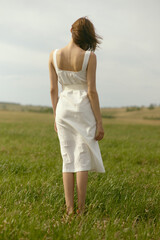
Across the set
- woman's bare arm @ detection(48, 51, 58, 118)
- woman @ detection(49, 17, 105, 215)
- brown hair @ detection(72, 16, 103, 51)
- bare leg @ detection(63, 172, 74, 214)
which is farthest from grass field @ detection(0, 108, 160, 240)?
brown hair @ detection(72, 16, 103, 51)

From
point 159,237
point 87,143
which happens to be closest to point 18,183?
point 87,143

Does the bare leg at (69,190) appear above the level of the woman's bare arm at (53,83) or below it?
below

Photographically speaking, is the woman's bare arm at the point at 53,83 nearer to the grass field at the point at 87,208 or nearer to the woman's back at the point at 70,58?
the woman's back at the point at 70,58

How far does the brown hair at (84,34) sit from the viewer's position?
3783mm

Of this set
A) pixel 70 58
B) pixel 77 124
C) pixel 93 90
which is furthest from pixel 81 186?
pixel 70 58

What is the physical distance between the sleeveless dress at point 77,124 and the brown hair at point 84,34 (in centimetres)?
23

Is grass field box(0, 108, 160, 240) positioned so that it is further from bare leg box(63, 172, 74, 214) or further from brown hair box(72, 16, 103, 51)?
brown hair box(72, 16, 103, 51)

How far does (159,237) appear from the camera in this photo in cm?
330

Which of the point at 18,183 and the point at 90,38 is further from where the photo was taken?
the point at 18,183

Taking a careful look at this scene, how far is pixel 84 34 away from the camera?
12.5 ft

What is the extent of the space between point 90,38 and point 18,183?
104 inches

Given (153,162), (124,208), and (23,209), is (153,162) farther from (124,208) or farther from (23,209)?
(23,209)

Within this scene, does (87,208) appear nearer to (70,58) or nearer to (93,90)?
(93,90)

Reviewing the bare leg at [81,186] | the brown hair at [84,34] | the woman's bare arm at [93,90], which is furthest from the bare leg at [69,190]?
the brown hair at [84,34]
